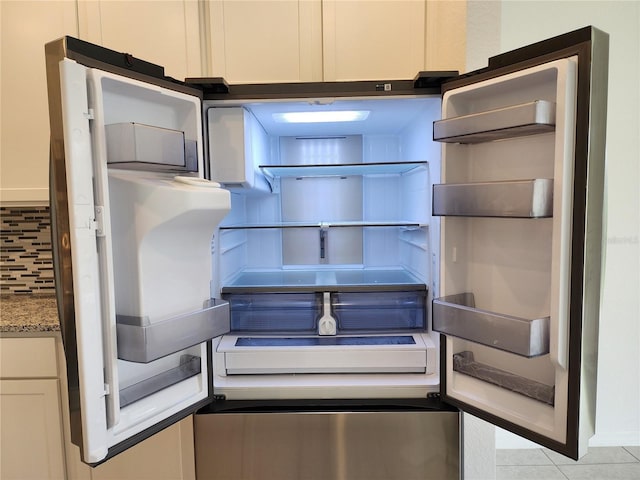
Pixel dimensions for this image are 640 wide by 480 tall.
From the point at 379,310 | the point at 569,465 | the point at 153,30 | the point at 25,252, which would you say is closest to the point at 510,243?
the point at 379,310

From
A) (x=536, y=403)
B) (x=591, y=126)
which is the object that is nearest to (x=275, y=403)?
(x=536, y=403)

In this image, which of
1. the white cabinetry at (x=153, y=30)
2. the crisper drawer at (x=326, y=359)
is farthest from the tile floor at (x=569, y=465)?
the white cabinetry at (x=153, y=30)

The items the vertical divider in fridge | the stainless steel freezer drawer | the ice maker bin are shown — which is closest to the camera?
the vertical divider in fridge

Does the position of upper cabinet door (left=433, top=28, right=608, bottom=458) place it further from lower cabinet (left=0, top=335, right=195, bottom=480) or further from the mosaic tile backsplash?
the mosaic tile backsplash

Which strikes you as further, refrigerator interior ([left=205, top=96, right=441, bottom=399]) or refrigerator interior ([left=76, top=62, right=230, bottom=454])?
refrigerator interior ([left=205, top=96, right=441, bottom=399])

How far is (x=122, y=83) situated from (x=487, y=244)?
104 cm

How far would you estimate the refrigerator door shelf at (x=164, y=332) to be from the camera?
0.89 metres

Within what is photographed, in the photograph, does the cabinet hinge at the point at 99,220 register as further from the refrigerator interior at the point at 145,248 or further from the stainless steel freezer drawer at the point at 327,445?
the stainless steel freezer drawer at the point at 327,445

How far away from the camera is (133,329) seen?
2.92 feet

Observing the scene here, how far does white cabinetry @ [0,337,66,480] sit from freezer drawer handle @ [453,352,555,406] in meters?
1.34

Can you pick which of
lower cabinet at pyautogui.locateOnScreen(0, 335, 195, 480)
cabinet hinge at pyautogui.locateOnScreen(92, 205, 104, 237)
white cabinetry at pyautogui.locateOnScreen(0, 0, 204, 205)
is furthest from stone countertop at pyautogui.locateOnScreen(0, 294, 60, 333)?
cabinet hinge at pyautogui.locateOnScreen(92, 205, 104, 237)

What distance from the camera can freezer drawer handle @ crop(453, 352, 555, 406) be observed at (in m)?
0.97

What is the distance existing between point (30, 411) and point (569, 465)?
2.29 m

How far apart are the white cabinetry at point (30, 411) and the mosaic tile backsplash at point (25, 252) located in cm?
58
